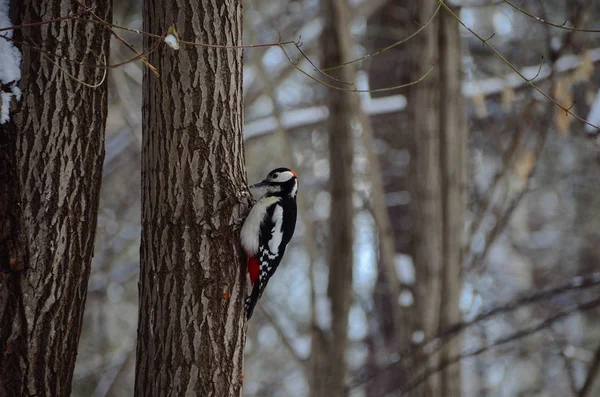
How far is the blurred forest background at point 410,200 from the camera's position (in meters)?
5.16

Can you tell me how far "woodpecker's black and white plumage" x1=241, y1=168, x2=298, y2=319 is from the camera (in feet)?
9.39

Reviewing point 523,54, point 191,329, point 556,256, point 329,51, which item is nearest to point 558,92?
point 329,51

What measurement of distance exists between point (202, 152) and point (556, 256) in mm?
9878

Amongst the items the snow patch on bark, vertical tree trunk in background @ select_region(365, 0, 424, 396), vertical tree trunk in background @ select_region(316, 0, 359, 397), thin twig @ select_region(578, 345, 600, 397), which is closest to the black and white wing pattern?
the snow patch on bark

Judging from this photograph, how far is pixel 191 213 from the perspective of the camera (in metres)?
2.57

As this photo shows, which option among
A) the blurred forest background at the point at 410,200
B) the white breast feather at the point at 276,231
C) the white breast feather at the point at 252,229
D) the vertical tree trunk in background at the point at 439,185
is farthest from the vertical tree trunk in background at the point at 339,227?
the white breast feather at the point at 252,229

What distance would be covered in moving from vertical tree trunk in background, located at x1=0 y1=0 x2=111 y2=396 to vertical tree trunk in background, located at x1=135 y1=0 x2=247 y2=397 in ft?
0.78

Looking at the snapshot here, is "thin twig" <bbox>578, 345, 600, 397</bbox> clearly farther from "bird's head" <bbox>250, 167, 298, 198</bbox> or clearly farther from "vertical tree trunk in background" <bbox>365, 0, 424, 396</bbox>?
"vertical tree trunk in background" <bbox>365, 0, 424, 396</bbox>

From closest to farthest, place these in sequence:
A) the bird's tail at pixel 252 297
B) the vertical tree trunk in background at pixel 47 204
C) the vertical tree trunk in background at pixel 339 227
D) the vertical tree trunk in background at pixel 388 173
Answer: the vertical tree trunk in background at pixel 47 204 < the bird's tail at pixel 252 297 < the vertical tree trunk in background at pixel 339 227 < the vertical tree trunk in background at pixel 388 173

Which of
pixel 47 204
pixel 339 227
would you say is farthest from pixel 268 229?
pixel 339 227

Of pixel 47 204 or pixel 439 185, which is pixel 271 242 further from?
pixel 439 185

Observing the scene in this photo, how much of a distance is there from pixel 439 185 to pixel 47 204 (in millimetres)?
3749

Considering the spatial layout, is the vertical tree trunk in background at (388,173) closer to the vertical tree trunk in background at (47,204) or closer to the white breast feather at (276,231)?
the white breast feather at (276,231)

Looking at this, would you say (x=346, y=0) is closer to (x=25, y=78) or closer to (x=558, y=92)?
(x=558, y=92)
